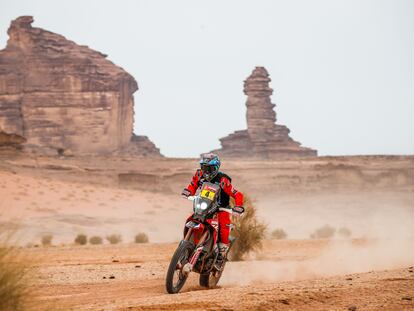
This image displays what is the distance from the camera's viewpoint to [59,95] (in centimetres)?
9219

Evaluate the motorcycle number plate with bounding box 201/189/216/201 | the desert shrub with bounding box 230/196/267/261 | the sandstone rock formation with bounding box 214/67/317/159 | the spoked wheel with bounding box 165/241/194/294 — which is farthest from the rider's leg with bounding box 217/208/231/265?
the sandstone rock formation with bounding box 214/67/317/159

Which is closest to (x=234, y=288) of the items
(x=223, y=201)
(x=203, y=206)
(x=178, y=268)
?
(x=178, y=268)

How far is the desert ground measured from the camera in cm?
910

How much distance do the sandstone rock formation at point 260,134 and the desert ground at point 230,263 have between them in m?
24.2

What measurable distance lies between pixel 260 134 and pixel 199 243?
90.8 metres

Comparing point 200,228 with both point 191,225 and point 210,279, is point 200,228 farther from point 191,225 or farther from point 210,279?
point 210,279

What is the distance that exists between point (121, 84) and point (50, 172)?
37145 mm

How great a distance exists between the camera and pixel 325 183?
65562 millimetres

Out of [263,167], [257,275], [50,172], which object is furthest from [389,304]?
[263,167]

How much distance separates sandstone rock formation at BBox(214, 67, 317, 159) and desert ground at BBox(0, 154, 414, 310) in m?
24.2

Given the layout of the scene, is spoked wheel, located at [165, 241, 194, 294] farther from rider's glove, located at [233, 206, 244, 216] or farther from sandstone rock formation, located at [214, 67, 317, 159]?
sandstone rock formation, located at [214, 67, 317, 159]

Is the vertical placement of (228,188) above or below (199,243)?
above

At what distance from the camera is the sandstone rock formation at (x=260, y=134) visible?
96.1 m

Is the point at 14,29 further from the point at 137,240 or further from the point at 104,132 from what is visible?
the point at 137,240
